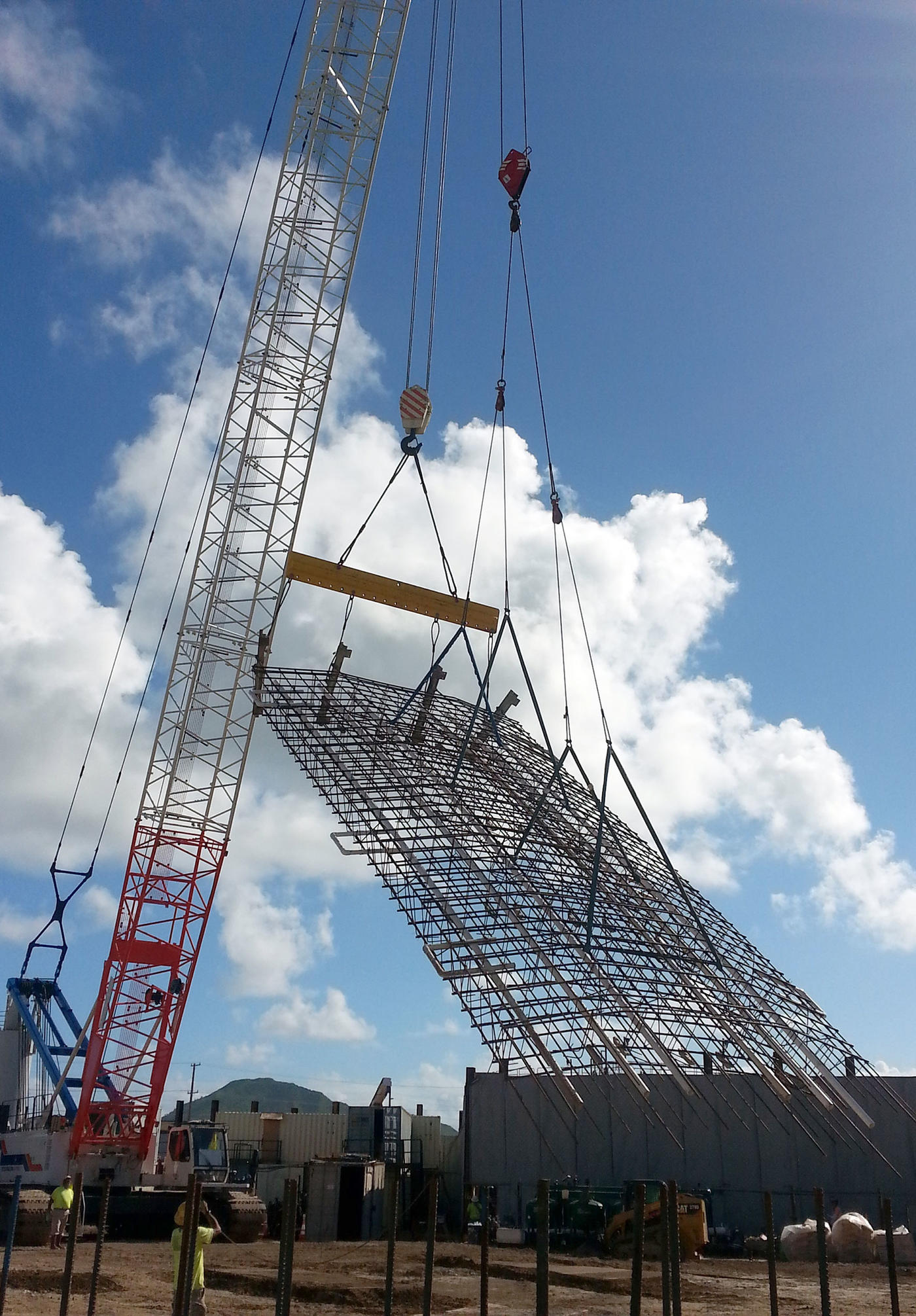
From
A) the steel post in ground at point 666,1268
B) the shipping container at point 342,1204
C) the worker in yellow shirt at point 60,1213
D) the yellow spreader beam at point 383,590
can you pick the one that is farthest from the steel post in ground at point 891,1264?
the yellow spreader beam at point 383,590

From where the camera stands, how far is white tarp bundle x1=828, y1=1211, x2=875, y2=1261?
102 feet

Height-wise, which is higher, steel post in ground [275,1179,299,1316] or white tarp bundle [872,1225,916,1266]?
steel post in ground [275,1179,299,1316]

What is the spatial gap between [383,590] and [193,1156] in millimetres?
21515

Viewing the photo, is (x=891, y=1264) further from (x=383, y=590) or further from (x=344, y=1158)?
(x=383, y=590)

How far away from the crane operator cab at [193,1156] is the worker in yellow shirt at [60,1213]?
564cm

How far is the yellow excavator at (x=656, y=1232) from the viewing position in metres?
30.3

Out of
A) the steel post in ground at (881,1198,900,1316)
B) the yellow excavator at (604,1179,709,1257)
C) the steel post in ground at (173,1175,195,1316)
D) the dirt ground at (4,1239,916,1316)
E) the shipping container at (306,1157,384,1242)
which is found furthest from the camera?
the shipping container at (306,1157,384,1242)

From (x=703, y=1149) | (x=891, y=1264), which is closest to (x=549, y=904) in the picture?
(x=703, y=1149)

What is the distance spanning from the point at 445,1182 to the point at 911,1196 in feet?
55.9

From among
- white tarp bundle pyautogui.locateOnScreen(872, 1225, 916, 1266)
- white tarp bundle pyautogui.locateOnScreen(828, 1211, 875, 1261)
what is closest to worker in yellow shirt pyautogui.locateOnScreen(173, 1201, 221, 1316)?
white tarp bundle pyautogui.locateOnScreen(828, 1211, 875, 1261)

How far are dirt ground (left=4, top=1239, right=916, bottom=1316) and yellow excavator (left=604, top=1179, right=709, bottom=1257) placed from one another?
34.7 inches

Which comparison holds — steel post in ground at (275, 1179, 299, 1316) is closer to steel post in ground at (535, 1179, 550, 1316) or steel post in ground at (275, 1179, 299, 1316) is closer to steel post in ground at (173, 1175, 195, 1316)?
steel post in ground at (173, 1175, 195, 1316)

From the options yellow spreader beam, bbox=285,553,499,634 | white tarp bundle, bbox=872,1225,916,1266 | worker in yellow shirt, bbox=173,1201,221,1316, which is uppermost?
yellow spreader beam, bbox=285,553,499,634

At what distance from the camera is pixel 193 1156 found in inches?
1407
